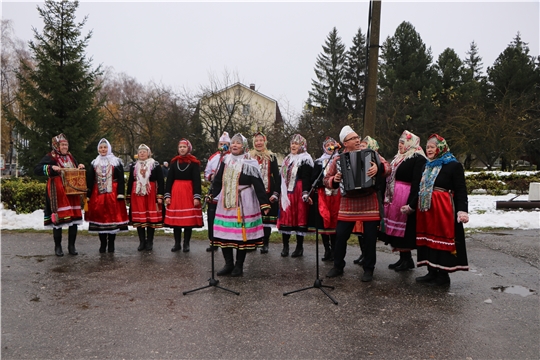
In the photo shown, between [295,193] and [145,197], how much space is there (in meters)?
2.78

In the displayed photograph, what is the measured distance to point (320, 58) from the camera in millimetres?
43562

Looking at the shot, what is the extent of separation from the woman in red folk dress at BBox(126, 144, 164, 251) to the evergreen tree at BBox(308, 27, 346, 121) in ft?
110

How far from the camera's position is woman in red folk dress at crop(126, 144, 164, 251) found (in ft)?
25.4

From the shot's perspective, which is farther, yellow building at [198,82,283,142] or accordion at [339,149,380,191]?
yellow building at [198,82,283,142]

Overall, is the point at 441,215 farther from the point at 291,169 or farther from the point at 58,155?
the point at 58,155

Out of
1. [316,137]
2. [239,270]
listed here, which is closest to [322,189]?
[239,270]

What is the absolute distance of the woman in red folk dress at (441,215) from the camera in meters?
5.37

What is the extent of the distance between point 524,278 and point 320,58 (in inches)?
1579

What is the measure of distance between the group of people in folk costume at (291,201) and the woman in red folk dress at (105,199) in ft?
0.06

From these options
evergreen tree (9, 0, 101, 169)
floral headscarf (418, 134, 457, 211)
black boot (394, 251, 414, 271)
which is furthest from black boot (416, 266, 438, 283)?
evergreen tree (9, 0, 101, 169)

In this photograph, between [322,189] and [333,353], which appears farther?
[322,189]

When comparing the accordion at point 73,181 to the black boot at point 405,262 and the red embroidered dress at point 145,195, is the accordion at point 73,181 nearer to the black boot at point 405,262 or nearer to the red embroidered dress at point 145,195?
the red embroidered dress at point 145,195

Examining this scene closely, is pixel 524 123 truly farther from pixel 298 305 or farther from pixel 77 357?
pixel 77 357

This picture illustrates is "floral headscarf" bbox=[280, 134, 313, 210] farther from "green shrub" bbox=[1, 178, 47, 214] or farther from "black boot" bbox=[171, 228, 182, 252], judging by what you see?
"green shrub" bbox=[1, 178, 47, 214]
